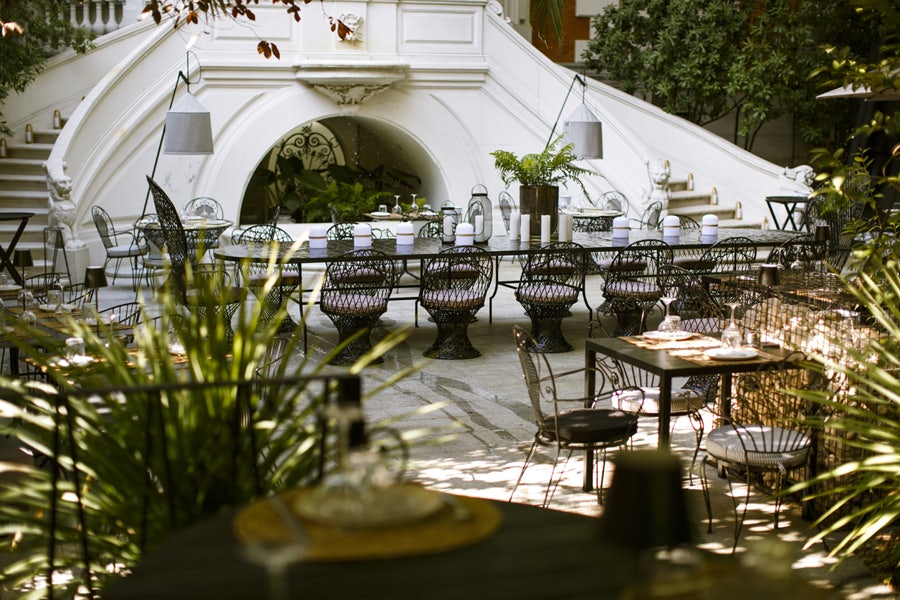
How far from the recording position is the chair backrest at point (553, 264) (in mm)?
9406

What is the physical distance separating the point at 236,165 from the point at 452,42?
11.3ft

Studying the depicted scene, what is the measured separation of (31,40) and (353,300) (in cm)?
672

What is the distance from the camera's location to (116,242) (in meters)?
12.4

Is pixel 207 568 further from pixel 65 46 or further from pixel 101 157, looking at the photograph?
pixel 65 46

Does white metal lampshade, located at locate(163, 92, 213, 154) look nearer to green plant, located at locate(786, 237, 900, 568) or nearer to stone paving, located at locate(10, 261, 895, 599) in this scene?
stone paving, located at locate(10, 261, 895, 599)

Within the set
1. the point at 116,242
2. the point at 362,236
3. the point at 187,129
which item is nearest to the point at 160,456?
the point at 362,236

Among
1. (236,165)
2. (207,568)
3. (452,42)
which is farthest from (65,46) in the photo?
(207,568)

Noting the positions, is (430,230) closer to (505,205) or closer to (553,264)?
(553,264)

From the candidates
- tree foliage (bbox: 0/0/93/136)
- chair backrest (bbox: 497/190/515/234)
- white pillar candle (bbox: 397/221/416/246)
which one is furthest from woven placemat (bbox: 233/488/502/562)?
tree foliage (bbox: 0/0/93/136)

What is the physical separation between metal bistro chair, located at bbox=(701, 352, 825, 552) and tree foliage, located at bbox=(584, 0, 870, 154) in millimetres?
11213

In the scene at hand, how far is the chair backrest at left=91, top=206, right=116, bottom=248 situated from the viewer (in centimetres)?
1173

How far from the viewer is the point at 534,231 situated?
407 inches

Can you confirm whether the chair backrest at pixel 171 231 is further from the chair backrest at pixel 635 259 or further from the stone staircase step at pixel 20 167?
the stone staircase step at pixel 20 167

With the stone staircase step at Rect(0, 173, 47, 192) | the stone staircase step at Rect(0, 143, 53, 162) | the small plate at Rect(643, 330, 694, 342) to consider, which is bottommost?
the small plate at Rect(643, 330, 694, 342)
